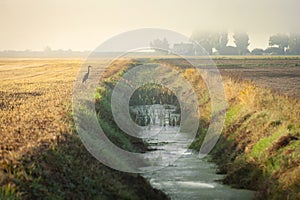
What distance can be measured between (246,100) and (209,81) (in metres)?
11.4

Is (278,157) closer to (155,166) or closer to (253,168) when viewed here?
(253,168)

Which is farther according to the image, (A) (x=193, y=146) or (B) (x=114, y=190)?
(A) (x=193, y=146)

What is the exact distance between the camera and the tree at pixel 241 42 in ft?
602

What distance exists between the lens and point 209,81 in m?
34.7

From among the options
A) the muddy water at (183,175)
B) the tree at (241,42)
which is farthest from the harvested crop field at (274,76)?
the tree at (241,42)

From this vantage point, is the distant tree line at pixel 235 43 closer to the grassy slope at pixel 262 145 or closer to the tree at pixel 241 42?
the tree at pixel 241 42

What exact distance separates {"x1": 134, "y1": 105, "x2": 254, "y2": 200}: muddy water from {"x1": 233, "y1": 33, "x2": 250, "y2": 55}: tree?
164 metres

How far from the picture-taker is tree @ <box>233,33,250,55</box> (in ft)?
602

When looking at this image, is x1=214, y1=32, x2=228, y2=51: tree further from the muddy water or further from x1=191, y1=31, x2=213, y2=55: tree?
the muddy water

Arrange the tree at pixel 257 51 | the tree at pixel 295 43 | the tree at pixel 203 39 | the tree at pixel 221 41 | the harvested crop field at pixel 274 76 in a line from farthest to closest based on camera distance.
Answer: the tree at pixel 257 51 → the tree at pixel 221 41 → the tree at pixel 295 43 → the tree at pixel 203 39 → the harvested crop field at pixel 274 76

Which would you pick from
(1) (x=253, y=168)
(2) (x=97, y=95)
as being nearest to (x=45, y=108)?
(2) (x=97, y=95)

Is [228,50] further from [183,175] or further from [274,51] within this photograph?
[183,175]

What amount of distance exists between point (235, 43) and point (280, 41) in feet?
56.2

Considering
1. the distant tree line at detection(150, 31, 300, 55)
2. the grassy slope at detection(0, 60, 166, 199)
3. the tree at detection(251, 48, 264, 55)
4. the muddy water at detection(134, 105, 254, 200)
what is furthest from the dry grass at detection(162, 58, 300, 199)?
the tree at detection(251, 48, 264, 55)
